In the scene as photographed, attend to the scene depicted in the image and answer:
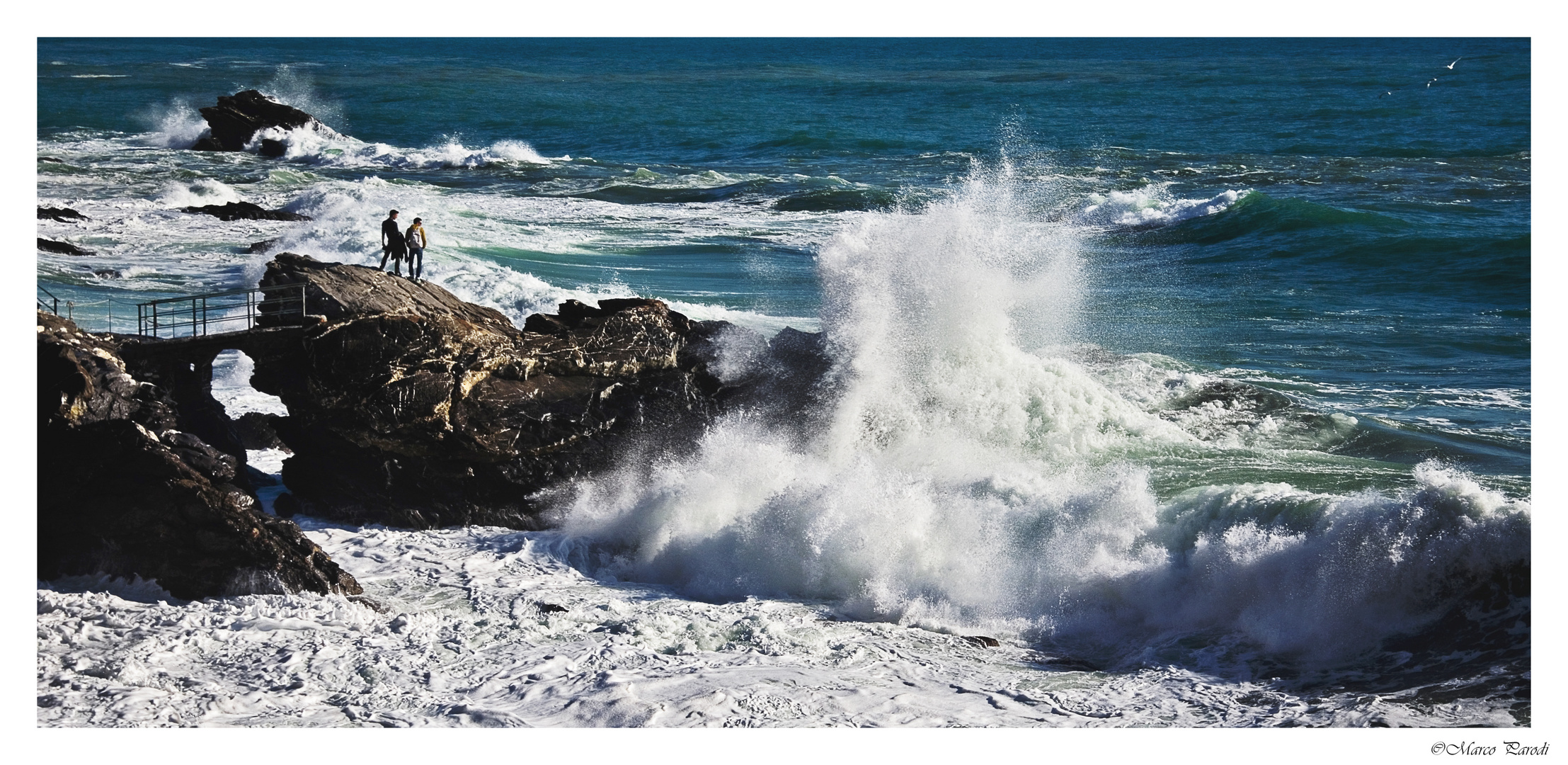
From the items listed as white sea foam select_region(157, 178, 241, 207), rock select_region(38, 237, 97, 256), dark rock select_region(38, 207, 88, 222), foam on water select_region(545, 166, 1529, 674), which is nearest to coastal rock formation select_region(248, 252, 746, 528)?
foam on water select_region(545, 166, 1529, 674)

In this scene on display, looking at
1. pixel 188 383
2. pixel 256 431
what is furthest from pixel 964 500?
pixel 256 431

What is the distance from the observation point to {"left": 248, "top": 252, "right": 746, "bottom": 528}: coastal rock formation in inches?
500

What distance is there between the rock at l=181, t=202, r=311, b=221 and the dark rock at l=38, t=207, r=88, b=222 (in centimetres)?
233

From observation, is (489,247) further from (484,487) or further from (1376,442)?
(1376,442)

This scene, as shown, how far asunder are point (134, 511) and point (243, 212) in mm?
20964

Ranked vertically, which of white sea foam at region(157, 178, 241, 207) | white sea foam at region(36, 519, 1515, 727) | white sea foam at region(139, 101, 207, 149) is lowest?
white sea foam at region(36, 519, 1515, 727)

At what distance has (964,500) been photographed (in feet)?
39.8

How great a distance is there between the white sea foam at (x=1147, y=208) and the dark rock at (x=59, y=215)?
2244 cm

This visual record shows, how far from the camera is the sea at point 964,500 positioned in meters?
9.28

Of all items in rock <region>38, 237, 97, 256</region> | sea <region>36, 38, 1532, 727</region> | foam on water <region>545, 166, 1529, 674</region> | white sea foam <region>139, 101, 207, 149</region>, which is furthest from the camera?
white sea foam <region>139, 101, 207, 149</region>

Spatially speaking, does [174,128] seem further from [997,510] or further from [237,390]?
[997,510]

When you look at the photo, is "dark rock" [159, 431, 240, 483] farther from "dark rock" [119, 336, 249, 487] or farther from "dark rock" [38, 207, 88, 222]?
"dark rock" [38, 207, 88, 222]

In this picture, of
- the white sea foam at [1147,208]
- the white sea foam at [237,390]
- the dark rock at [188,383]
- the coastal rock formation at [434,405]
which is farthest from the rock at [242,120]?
the coastal rock formation at [434,405]

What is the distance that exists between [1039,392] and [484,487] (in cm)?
625
